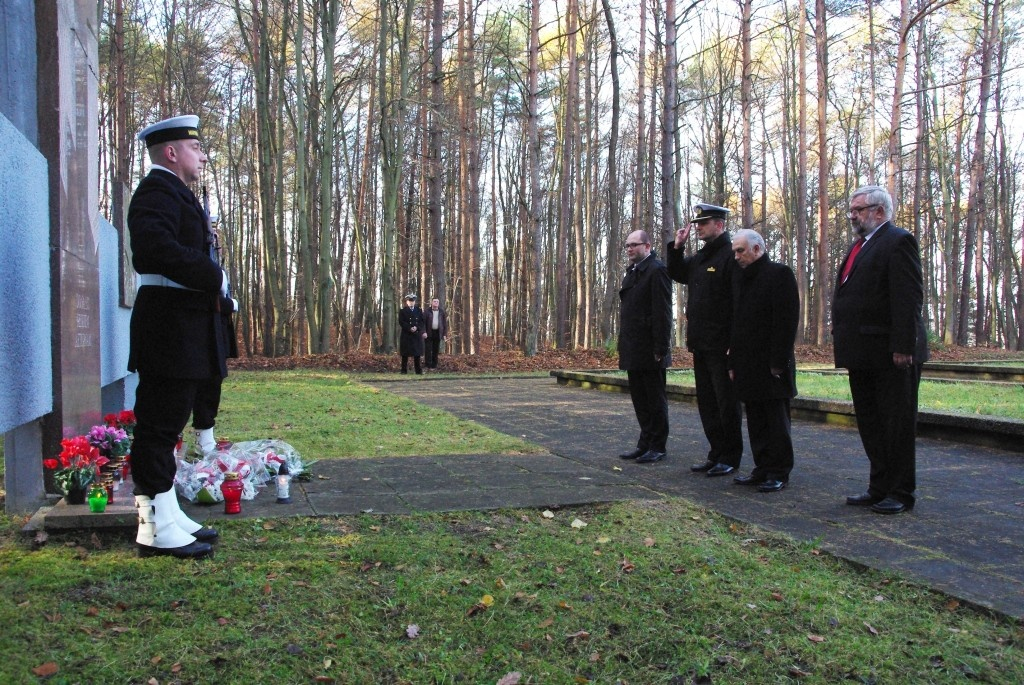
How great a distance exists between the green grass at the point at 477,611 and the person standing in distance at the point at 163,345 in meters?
0.23

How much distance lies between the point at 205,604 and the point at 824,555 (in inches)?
111

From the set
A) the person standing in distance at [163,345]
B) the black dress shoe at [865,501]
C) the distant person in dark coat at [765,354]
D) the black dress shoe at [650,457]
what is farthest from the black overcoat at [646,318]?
the person standing in distance at [163,345]

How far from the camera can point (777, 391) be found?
579 centimetres

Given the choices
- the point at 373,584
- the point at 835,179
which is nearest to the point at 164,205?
the point at 373,584

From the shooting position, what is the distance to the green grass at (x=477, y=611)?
2730mm

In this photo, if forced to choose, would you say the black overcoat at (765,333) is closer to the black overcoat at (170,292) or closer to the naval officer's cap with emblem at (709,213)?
the naval officer's cap with emblem at (709,213)

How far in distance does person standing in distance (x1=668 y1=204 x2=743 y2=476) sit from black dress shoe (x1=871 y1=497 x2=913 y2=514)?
4.78 ft

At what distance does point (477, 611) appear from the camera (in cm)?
322

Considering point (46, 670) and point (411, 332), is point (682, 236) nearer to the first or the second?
point (46, 670)

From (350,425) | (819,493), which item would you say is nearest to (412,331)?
(350,425)

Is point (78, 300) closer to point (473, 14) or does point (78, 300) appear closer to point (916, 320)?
point (916, 320)

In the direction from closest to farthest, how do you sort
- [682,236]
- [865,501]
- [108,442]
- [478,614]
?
[478,614] → [108,442] → [865,501] → [682,236]

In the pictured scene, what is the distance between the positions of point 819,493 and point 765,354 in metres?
1.01

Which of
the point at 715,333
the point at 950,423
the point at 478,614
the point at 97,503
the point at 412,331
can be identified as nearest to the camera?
the point at 478,614
